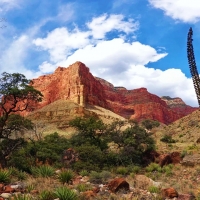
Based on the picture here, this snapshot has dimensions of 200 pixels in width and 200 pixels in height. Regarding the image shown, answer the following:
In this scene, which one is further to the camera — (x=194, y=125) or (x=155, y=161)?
(x=194, y=125)

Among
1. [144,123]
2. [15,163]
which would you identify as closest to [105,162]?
[15,163]

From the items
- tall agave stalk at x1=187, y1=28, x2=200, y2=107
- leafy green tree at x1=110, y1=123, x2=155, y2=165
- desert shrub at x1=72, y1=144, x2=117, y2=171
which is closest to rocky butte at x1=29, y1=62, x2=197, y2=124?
leafy green tree at x1=110, y1=123, x2=155, y2=165

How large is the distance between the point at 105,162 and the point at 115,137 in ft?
15.5

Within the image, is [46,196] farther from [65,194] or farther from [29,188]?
[29,188]

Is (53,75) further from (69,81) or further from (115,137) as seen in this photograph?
(115,137)

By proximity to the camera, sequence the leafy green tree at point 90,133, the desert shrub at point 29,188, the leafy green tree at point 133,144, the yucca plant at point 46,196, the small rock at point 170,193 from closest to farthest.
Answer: the yucca plant at point 46,196, the desert shrub at point 29,188, the small rock at point 170,193, the leafy green tree at point 133,144, the leafy green tree at point 90,133

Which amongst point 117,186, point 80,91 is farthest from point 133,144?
point 80,91

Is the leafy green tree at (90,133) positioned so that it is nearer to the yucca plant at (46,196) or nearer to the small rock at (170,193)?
the small rock at (170,193)

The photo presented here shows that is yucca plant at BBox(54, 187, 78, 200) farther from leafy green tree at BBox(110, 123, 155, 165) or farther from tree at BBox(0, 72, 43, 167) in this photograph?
leafy green tree at BBox(110, 123, 155, 165)

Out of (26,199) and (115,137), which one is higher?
(115,137)

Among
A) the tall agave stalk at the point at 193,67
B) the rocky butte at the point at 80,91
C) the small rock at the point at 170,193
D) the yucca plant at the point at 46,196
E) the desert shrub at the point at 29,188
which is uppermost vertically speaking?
the rocky butte at the point at 80,91

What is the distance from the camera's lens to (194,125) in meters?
49.4

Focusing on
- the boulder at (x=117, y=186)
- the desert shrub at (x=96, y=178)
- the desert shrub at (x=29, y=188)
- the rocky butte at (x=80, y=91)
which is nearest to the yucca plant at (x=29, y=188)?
the desert shrub at (x=29, y=188)

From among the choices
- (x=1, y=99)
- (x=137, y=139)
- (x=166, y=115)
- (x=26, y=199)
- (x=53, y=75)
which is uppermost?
(x=53, y=75)
